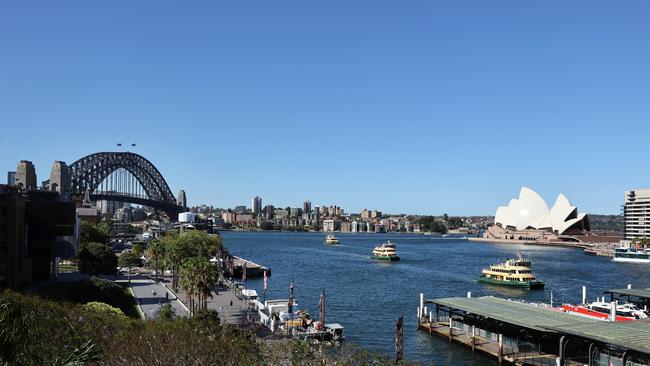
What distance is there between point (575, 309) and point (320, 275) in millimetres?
42988

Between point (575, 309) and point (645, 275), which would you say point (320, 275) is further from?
point (645, 275)

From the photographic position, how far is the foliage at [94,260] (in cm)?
6025

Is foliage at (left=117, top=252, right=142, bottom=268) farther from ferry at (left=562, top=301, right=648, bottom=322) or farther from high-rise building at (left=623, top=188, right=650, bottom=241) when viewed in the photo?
high-rise building at (left=623, top=188, right=650, bottom=241)

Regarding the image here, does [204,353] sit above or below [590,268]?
above

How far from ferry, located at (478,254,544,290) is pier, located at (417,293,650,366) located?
112 feet

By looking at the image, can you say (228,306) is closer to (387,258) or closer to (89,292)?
(89,292)

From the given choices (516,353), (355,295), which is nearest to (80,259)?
(355,295)

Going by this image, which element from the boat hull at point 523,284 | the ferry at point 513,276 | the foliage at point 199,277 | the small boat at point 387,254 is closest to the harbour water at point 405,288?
the boat hull at point 523,284

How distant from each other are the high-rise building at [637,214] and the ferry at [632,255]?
5452 cm

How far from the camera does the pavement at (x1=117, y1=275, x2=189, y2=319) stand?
4112 centimetres

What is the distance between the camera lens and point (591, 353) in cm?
2842

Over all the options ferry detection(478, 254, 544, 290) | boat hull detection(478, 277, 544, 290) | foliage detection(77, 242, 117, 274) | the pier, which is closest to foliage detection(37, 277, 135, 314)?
foliage detection(77, 242, 117, 274)

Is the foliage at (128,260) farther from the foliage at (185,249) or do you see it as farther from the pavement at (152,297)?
the pavement at (152,297)

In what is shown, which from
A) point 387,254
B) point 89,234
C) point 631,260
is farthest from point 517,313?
point 631,260
